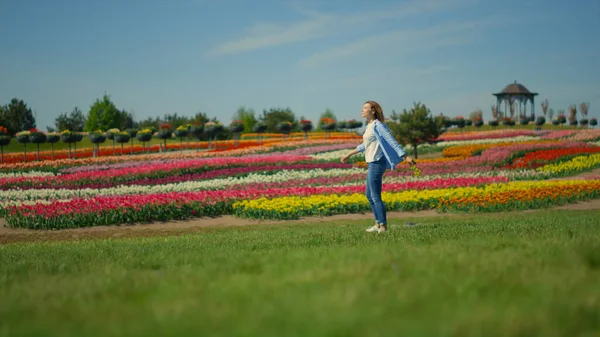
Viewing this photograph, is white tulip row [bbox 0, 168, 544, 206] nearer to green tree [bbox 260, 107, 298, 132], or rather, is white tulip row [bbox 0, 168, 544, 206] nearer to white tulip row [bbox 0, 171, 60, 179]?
white tulip row [bbox 0, 171, 60, 179]

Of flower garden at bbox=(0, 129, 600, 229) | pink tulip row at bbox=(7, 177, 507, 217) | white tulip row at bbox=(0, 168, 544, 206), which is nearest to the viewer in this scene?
pink tulip row at bbox=(7, 177, 507, 217)

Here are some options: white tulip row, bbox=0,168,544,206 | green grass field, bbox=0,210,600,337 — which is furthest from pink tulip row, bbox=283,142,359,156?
green grass field, bbox=0,210,600,337

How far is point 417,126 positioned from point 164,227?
785 inches

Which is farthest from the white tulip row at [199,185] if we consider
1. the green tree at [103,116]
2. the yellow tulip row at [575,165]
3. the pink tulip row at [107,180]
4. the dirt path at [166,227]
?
the green tree at [103,116]

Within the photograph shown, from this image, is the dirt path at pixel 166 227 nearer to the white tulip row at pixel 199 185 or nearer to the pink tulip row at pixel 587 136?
the white tulip row at pixel 199 185

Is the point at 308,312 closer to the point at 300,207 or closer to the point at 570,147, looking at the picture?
the point at 300,207

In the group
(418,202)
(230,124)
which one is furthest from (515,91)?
(418,202)

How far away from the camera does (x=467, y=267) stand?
418cm

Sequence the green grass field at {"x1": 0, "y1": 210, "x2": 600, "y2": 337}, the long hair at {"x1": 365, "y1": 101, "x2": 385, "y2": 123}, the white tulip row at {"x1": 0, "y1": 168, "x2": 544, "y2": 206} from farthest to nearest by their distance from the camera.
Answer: the white tulip row at {"x1": 0, "y1": 168, "x2": 544, "y2": 206}
the long hair at {"x1": 365, "y1": 101, "x2": 385, "y2": 123}
the green grass field at {"x1": 0, "y1": 210, "x2": 600, "y2": 337}

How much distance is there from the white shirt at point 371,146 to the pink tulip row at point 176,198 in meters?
6.89

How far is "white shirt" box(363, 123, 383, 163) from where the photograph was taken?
30.2 feet

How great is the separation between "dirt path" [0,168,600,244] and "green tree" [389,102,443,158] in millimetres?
15695

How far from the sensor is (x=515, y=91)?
2579 inches

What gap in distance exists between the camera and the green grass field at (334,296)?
2.98 meters
